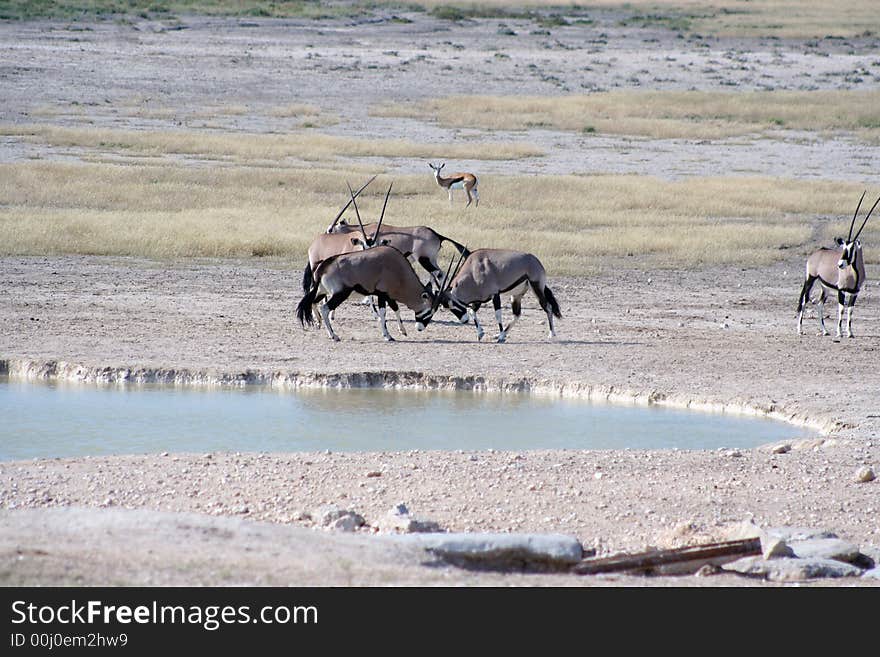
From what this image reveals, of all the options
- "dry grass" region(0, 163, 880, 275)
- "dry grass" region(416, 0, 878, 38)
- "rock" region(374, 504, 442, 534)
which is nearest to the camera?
"rock" region(374, 504, 442, 534)

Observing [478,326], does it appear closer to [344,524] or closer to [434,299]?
[434,299]

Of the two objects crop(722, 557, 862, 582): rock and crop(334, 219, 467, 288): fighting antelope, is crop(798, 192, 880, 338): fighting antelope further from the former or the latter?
crop(722, 557, 862, 582): rock

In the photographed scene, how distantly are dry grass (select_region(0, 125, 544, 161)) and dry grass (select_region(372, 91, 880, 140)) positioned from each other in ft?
16.7

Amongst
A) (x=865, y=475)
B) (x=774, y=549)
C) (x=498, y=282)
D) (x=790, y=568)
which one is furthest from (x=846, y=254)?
(x=790, y=568)

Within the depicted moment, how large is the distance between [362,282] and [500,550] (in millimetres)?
8487

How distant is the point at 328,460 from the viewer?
31.4 ft

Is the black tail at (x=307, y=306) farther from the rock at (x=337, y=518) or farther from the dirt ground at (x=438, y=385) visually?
the rock at (x=337, y=518)

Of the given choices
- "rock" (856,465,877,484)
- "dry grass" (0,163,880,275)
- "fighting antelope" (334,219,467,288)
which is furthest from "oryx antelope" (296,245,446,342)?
"rock" (856,465,877,484)

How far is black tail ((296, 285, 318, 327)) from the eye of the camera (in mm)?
14938

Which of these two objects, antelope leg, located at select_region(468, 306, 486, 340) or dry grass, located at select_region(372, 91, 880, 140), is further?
dry grass, located at select_region(372, 91, 880, 140)

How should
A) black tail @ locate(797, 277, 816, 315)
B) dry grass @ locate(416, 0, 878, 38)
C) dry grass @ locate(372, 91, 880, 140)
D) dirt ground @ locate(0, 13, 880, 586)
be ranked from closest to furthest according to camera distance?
dirt ground @ locate(0, 13, 880, 586), black tail @ locate(797, 277, 816, 315), dry grass @ locate(372, 91, 880, 140), dry grass @ locate(416, 0, 878, 38)

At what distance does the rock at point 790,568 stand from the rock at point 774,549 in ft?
0.13

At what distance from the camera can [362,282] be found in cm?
1490
